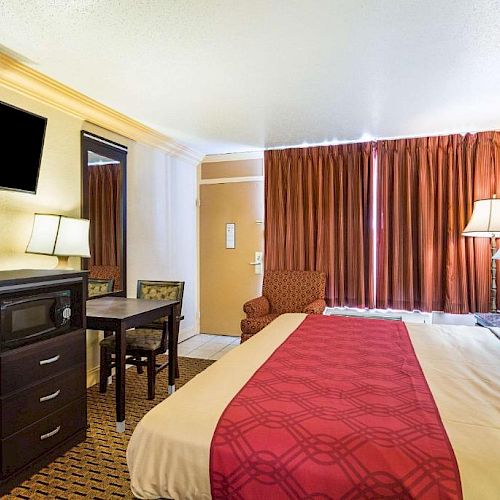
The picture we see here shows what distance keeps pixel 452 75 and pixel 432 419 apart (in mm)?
2457

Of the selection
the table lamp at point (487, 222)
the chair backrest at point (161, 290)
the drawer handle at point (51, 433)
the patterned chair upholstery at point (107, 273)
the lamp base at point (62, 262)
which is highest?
the table lamp at point (487, 222)

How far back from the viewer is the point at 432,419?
1357 mm

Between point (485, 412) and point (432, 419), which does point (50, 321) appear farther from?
point (485, 412)

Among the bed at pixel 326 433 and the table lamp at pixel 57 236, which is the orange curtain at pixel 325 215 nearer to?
the table lamp at pixel 57 236

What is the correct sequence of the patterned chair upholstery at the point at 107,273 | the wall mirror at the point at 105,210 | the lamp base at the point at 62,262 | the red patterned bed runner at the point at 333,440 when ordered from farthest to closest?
1. the patterned chair upholstery at the point at 107,273
2. the wall mirror at the point at 105,210
3. the lamp base at the point at 62,262
4. the red patterned bed runner at the point at 333,440

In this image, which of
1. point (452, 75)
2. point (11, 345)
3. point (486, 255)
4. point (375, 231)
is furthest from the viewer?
point (375, 231)

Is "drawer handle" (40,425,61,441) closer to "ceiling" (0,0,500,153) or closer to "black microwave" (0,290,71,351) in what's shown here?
"black microwave" (0,290,71,351)

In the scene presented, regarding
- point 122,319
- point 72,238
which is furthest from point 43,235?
point 122,319

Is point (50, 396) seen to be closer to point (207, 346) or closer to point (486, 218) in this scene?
point (207, 346)

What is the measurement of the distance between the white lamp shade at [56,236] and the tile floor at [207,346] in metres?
2.03

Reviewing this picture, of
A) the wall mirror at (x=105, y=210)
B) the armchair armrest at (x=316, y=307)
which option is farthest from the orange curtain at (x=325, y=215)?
the wall mirror at (x=105, y=210)

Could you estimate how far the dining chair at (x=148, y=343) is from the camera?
3138 mm

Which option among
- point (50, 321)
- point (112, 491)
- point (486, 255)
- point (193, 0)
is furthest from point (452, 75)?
point (112, 491)

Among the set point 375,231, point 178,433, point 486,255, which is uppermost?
point 375,231
